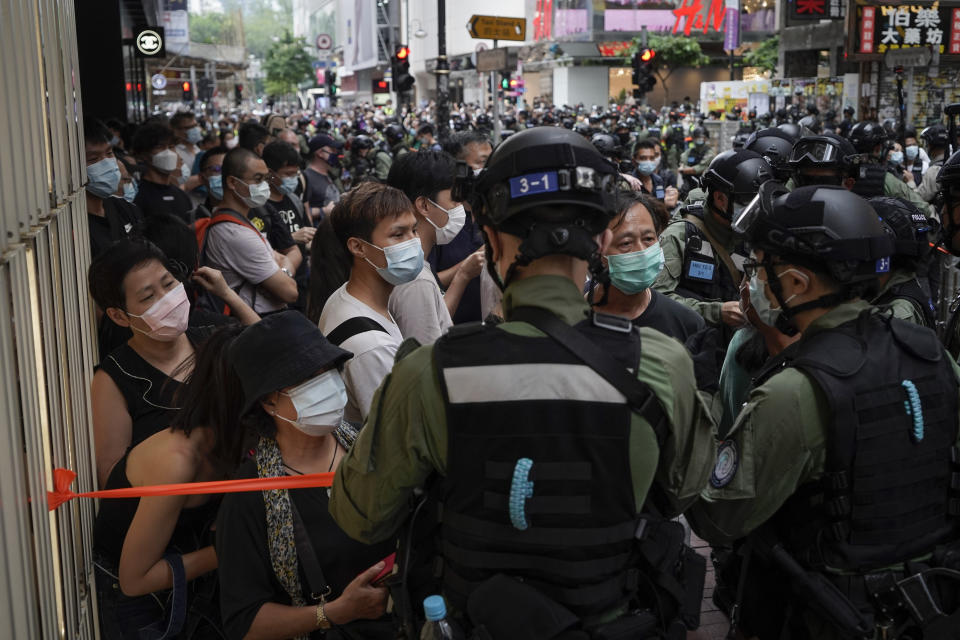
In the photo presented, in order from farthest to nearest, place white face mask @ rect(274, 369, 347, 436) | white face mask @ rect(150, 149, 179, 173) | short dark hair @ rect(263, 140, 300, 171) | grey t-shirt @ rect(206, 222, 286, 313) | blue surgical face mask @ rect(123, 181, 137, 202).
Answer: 1. white face mask @ rect(150, 149, 179, 173)
2. short dark hair @ rect(263, 140, 300, 171)
3. blue surgical face mask @ rect(123, 181, 137, 202)
4. grey t-shirt @ rect(206, 222, 286, 313)
5. white face mask @ rect(274, 369, 347, 436)

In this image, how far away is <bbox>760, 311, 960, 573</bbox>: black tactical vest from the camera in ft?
8.38

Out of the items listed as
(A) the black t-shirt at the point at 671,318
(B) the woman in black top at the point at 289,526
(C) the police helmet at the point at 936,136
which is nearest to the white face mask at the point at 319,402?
(B) the woman in black top at the point at 289,526

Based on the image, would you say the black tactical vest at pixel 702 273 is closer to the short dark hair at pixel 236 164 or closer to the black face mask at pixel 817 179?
the black face mask at pixel 817 179

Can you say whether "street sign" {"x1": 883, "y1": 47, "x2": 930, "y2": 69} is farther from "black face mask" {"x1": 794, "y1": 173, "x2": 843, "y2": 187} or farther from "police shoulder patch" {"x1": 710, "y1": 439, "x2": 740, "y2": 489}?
"police shoulder patch" {"x1": 710, "y1": 439, "x2": 740, "y2": 489}

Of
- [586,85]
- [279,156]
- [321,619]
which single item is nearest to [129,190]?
[279,156]

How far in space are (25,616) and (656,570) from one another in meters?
1.38

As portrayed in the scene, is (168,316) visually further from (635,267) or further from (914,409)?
(914,409)

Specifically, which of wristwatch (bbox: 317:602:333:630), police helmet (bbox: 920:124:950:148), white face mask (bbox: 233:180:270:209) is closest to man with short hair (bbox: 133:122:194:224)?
white face mask (bbox: 233:180:270:209)

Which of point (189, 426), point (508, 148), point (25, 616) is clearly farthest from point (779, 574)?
point (25, 616)

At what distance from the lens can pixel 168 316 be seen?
3.68 metres

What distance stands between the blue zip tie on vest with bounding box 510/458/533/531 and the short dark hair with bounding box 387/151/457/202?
3468 millimetres

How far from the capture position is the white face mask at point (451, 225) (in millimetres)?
5508

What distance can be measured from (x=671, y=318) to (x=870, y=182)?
330cm

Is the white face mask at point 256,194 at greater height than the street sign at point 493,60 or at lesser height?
lesser
